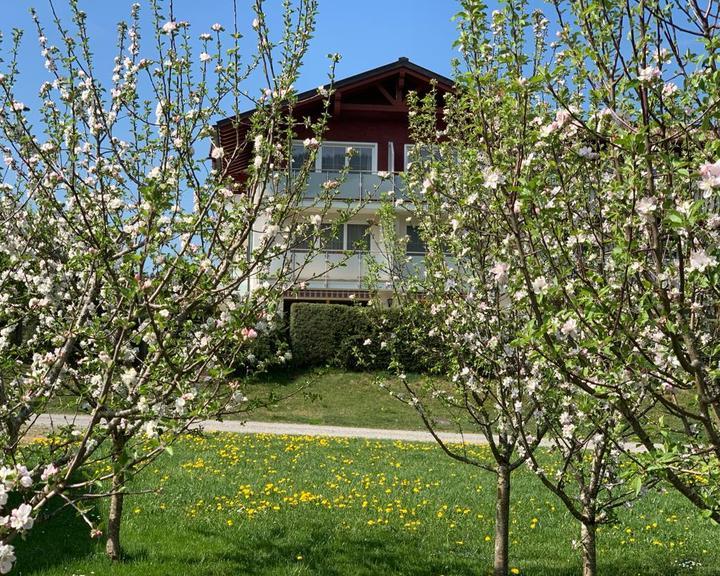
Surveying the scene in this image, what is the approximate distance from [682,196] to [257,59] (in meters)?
2.83

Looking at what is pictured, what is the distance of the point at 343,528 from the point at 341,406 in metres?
10.6

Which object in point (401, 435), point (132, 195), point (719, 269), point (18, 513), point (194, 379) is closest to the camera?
point (719, 269)

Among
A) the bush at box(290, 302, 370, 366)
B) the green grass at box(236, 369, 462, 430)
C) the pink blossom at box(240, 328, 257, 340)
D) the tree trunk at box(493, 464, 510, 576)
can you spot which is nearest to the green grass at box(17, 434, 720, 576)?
the tree trunk at box(493, 464, 510, 576)

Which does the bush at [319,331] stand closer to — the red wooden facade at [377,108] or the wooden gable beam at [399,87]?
the red wooden facade at [377,108]

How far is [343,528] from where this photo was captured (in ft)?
25.3

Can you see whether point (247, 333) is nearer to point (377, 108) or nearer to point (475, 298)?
point (475, 298)

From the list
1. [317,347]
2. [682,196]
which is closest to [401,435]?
[317,347]

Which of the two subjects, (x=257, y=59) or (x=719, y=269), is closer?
(x=719, y=269)

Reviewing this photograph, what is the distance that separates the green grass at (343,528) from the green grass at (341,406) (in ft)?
17.2

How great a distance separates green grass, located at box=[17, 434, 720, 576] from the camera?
6.54 meters

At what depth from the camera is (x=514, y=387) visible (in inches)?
211

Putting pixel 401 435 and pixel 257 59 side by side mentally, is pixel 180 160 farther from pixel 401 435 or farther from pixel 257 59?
pixel 401 435

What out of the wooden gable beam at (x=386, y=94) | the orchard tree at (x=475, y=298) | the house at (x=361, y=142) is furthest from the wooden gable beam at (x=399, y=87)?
the orchard tree at (x=475, y=298)

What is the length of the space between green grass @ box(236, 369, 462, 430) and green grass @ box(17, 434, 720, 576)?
5.23 metres
